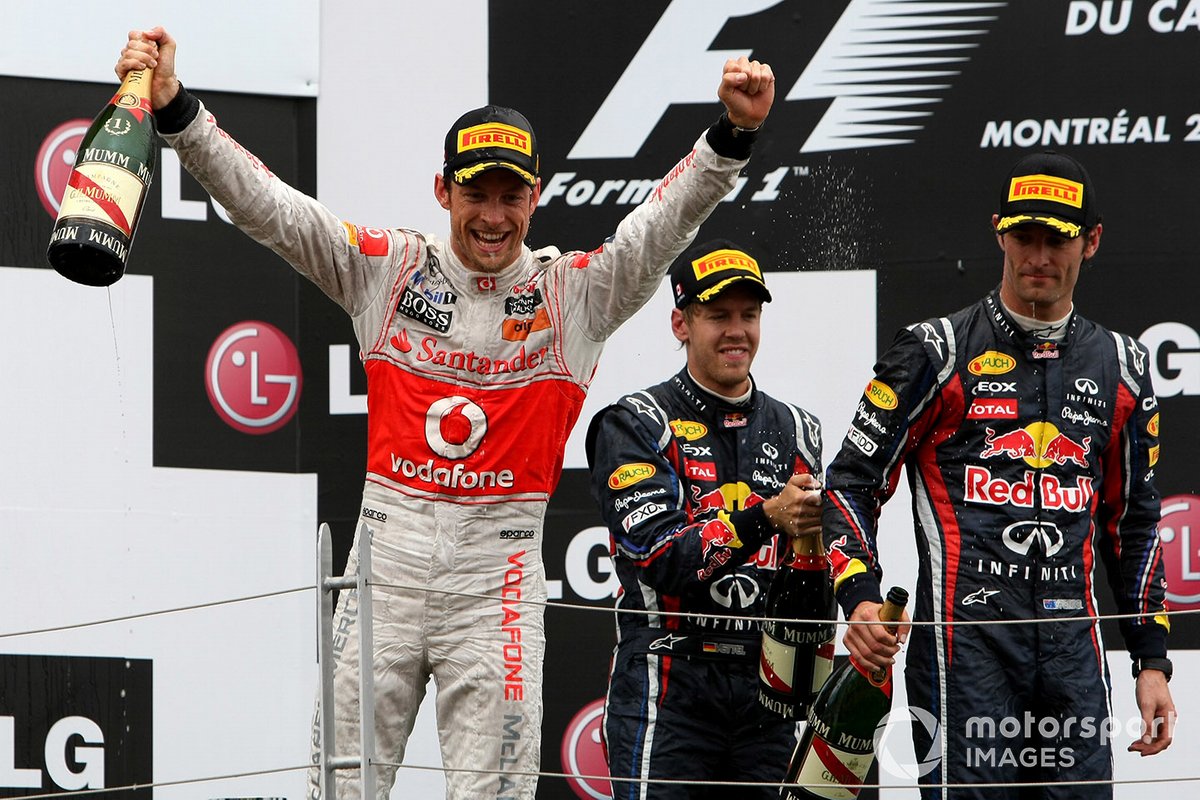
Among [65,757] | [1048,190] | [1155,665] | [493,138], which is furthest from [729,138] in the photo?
[65,757]

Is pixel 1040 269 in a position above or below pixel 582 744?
above

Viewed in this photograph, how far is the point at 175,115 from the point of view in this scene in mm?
2674

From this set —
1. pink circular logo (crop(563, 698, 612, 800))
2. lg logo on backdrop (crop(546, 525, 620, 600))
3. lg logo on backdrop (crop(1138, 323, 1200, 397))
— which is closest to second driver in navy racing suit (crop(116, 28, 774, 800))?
lg logo on backdrop (crop(546, 525, 620, 600))

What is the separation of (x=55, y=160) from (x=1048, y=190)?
7.73ft

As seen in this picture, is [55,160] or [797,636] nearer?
[797,636]

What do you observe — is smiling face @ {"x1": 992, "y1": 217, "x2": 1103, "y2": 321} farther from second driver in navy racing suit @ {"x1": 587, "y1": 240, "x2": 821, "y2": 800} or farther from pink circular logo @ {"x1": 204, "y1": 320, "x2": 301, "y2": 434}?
pink circular logo @ {"x1": 204, "y1": 320, "x2": 301, "y2": 434}

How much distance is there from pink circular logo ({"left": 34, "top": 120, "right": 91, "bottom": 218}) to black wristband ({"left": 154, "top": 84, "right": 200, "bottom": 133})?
4.16ft

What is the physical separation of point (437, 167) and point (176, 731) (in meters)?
1.51

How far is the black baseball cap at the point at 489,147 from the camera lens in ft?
9.19

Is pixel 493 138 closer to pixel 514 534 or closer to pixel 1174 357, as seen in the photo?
pixel 514 534

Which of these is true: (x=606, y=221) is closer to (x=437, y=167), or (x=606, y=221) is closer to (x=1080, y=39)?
(x=437, y=167)

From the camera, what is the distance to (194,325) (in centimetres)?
394

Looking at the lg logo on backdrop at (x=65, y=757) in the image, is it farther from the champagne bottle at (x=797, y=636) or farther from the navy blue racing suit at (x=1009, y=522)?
the navy blue racing suit at (x=1009, y=522)

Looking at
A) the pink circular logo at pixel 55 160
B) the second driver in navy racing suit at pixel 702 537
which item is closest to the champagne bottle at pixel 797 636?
the second driver in navy racing suit at pixel 702 537
